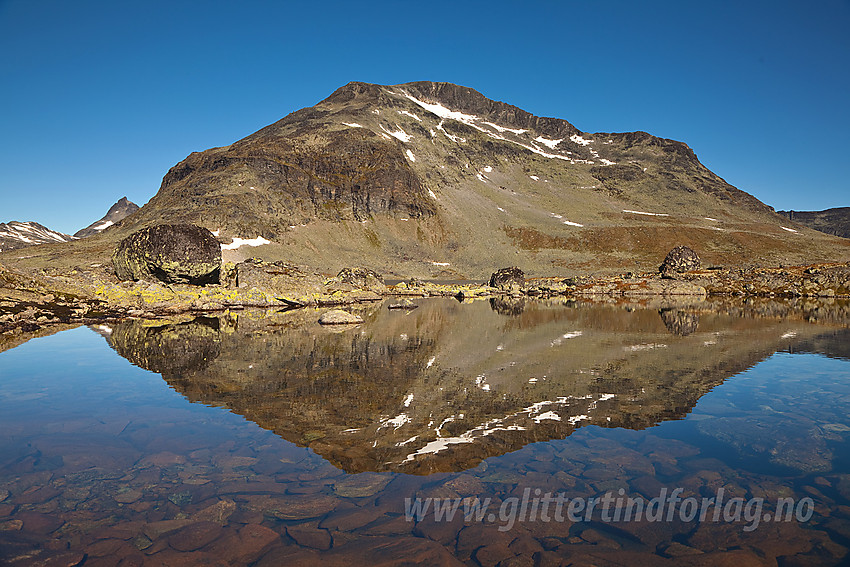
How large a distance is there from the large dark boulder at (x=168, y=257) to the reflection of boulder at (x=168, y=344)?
538 inches

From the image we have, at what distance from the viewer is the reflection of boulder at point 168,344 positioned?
58.4 ft

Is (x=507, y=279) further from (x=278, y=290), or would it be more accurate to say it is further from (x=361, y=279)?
(x=278, y=290)

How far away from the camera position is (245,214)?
12875 centimetres

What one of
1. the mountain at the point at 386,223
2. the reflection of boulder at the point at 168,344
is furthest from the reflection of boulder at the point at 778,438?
the mountain at the point at 386,223

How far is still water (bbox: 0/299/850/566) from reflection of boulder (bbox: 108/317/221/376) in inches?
15.4

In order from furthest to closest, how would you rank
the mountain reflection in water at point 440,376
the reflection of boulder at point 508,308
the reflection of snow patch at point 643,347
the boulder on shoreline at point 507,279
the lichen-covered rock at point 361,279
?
the boulder on shoreline at point 507,279
the lichen-covered rock at point 361,279
the reflection of boulder at point 508,308
the reflection of snow patch at point 643,347
the mountain reflection in water at point 440,376

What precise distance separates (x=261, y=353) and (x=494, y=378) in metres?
9.71

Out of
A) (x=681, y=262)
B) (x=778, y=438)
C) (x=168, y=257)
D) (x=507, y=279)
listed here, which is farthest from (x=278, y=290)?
(x=681, y=262)

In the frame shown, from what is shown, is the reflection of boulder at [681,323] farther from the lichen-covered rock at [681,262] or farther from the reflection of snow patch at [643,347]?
the lichen-covered rock at [681,262]

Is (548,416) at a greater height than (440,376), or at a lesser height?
lesser

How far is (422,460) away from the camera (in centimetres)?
883

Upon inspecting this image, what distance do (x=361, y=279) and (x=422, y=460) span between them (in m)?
54.6

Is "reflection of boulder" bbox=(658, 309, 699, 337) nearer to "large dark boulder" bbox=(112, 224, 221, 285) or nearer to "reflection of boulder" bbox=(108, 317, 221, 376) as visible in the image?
"reflection of boulder" bbox=(108, 317, 221, 376)

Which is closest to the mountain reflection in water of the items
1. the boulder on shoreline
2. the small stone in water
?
the small stone in water
